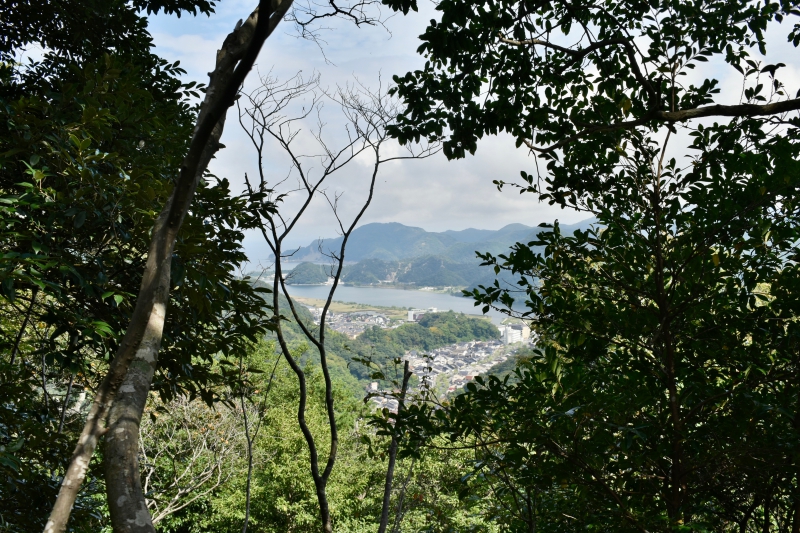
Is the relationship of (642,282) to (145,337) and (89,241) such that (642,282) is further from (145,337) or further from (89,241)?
(89,241)

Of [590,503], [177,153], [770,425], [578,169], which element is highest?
[177,153]

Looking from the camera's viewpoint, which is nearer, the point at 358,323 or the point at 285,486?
the point at 285,486

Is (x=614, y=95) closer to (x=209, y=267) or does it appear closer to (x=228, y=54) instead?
(x=228, y=54)

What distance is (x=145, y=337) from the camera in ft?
3.92

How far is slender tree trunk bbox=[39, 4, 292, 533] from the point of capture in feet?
3.25

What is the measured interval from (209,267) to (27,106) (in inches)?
47.2

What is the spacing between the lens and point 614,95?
2.17m

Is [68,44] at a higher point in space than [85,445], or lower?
higher

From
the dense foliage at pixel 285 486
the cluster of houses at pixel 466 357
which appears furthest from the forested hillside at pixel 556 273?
the cluster of houses at pixel 466 357

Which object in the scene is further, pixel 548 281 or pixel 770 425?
pixel 548 281

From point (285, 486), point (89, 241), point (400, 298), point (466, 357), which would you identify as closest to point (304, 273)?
point (466, 357)

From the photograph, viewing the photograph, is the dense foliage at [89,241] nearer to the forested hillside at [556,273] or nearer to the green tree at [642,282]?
the forested hillside at [556,273]

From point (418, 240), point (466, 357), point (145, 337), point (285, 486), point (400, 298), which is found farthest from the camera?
point (418, 240)

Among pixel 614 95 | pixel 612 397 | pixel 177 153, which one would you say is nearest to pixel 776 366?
pixel 612 397
